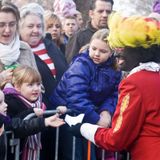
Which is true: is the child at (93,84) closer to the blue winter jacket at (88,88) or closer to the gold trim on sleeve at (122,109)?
the blue winter jacket at (88,88)

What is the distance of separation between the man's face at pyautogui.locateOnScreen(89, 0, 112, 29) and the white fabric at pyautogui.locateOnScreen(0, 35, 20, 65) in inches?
74.4

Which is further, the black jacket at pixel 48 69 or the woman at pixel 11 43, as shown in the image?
the black jacket at pixel 48 69

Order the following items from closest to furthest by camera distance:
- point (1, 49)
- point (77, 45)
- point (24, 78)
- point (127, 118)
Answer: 1. point (127, 118)
2. point (24, 78)
3. point (1, 49)
4. point (77, 45)

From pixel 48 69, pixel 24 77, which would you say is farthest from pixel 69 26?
pixel 24 77

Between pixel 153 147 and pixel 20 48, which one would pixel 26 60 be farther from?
Answer: pixel 153 147

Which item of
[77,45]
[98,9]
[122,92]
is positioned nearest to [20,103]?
[122,92]

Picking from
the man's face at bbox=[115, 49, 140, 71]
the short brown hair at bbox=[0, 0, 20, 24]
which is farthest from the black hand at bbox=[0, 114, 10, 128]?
the short brown hair at bbox=[0, 0, 20, 24]

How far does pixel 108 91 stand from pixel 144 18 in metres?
1.35

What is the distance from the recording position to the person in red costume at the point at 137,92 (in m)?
3.66

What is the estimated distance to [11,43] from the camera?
203 inches

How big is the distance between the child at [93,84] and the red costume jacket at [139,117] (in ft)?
3.60

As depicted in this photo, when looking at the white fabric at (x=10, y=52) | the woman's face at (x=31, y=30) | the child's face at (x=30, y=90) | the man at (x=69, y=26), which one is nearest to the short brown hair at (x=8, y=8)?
the white fabric at (x=10, y=52)

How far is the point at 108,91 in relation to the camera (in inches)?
200

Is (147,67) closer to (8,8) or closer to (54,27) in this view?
(8,8)
